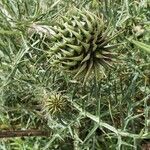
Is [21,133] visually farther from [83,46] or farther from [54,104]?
[83,46]

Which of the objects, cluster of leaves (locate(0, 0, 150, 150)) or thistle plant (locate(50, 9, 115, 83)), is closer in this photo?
thistle plant (locate(50, 9, 115, 83))

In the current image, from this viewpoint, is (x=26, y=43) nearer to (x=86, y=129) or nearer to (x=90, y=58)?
(x=90, y=58)

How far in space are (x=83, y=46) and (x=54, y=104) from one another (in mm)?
682

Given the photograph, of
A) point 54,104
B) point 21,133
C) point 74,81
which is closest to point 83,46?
point 74,81

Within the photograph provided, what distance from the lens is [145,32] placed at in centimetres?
274

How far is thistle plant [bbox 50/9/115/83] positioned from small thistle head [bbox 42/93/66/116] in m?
0.56

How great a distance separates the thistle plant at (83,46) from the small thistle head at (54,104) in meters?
0.56

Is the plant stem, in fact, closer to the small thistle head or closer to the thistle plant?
the small thistle head

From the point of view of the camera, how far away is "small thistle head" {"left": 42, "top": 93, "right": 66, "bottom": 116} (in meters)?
2.53

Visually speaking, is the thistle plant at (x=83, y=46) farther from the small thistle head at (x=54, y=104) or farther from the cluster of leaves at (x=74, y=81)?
the small thistle head at (x=54, y=104)

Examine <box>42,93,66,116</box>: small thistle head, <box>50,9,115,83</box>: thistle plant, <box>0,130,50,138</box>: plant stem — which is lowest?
<box>0,130,50,138</box>: plant stem

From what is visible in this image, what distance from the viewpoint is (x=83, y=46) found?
194 centimetres

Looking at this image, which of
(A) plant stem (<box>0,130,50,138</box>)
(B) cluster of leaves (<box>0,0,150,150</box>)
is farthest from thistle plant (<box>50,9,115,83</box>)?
(A) plant stem (<box>0,130,50,138</box>)

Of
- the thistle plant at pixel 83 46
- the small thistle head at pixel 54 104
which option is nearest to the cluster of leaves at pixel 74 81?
the small thistle head at pixel 54 104
